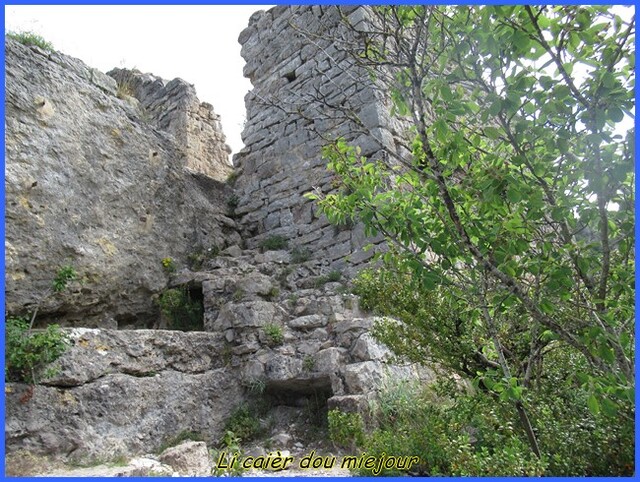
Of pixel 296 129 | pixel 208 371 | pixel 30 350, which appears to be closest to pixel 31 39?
pixel 296 129

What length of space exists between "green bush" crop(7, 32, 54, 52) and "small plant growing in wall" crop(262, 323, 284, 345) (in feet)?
12.4

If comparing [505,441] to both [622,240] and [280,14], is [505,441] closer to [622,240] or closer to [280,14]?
[622,240]

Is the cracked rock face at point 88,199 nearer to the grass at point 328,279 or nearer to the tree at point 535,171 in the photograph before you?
the grass at point 328,279

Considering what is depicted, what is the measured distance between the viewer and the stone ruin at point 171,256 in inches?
147

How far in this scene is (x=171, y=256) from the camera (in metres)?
5.66

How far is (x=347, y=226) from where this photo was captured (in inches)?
226

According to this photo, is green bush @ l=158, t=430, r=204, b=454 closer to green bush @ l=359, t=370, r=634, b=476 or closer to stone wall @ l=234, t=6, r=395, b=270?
green bush @ l=359, t=370, r=634, b=476

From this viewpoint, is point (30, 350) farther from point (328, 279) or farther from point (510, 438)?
point (510, 438)

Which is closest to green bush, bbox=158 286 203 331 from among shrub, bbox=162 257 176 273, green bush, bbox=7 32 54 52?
shrub, bbox=162 257 176 273

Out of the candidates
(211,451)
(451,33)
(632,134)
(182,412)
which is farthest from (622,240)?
(182,412)

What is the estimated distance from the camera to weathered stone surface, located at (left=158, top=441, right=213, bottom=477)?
3141mm

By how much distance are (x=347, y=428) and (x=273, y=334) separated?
54.9 inches

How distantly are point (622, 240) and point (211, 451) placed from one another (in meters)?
2.85

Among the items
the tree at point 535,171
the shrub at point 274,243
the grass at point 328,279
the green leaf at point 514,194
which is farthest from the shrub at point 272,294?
the green leaf at point 514,194
